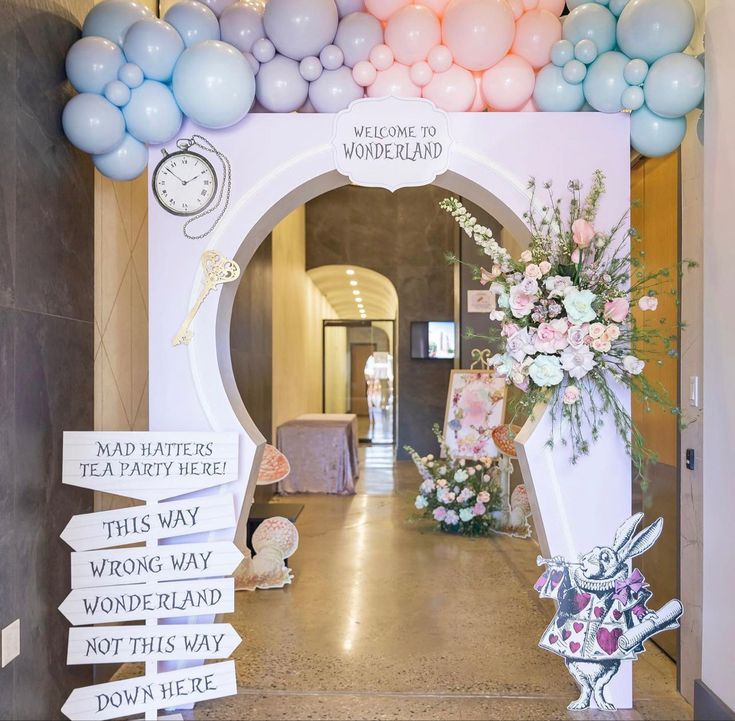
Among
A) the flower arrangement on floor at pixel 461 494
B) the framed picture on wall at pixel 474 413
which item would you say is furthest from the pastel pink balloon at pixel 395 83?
the framed picture on wall at pixel 474 413

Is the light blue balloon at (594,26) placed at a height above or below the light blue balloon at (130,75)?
above

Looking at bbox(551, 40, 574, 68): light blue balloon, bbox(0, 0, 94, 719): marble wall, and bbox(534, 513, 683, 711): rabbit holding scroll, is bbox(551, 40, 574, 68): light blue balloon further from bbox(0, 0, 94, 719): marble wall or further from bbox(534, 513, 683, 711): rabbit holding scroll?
bbox(0, 0, 94, 719): marble wall

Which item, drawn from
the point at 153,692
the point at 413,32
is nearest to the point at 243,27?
the point at 413,32

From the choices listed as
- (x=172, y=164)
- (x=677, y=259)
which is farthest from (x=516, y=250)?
(x=172, y=164)

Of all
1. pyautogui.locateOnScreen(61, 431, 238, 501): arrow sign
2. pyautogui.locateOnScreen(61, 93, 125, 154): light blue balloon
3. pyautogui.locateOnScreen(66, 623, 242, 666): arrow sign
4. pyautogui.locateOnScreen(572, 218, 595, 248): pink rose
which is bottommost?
pyautogui.locateOnScreen(66, 623, 242, 666): arrow sign

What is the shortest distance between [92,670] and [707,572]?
2.46 m

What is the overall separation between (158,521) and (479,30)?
213cm

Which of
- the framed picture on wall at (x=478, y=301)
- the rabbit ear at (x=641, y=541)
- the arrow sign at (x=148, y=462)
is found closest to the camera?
the rabbit ear at (x=641, y=541)

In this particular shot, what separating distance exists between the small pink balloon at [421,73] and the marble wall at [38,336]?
133 centimetres

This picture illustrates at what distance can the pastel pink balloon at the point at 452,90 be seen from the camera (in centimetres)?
256

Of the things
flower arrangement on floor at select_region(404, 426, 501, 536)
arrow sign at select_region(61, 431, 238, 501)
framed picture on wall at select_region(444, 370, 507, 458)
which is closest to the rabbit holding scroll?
arrow sign at select_region(61, 431, 238, 501)

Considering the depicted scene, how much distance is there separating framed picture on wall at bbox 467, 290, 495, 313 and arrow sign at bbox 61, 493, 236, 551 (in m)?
4.80

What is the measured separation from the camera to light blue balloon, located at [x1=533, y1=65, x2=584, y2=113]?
2523 mm

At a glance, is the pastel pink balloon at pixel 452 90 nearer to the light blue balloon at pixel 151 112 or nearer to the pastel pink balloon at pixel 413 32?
the pastel pink balloon at pixel 413 32
